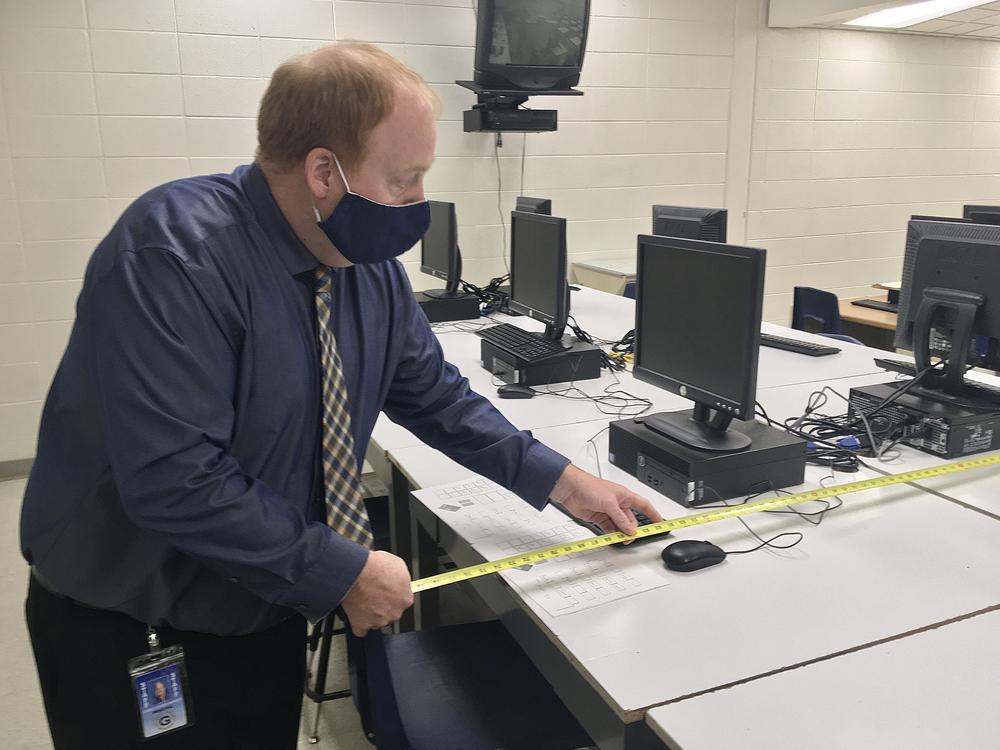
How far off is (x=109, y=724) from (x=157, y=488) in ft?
1.65

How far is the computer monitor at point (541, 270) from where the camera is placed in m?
2.70

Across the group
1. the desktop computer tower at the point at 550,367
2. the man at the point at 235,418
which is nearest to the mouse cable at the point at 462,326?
the desktop computer tower at the point at 550,367

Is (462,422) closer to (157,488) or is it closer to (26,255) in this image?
(157,488)

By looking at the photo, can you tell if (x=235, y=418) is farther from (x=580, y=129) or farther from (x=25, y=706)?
(x=580, y=129)

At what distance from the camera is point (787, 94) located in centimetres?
578

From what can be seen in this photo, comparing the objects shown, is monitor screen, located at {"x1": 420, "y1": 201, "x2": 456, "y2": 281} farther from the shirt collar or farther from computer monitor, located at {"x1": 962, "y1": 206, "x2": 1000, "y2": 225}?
the shirt collar

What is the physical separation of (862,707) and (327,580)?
0.75 m

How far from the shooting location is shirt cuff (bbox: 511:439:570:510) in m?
1.53

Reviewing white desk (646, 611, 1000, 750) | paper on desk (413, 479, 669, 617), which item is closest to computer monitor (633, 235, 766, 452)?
paper on desk (413, 479, 669, 617)

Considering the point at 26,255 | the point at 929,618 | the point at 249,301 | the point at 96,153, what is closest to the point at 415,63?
the point at 96,153

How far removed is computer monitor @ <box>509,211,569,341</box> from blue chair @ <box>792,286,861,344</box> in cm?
161

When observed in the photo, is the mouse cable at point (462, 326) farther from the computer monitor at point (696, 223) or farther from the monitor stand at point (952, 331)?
the monitor stand at point (952, 331)

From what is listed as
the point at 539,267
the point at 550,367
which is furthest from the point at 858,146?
the point at 550,367

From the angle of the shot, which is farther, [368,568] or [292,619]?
[292,619]
